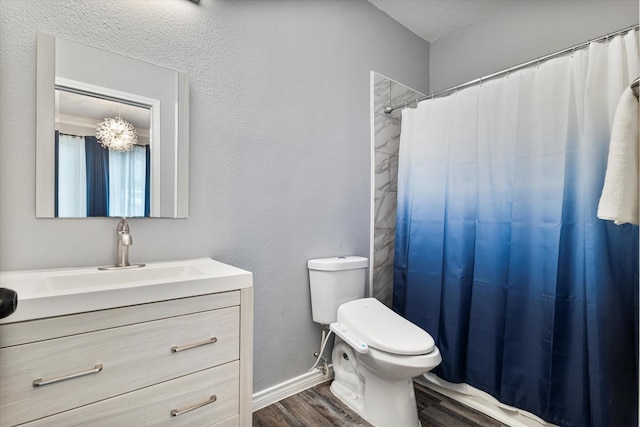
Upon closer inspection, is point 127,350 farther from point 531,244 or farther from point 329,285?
point 531,244

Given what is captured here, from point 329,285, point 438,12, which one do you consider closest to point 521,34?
point 438,12

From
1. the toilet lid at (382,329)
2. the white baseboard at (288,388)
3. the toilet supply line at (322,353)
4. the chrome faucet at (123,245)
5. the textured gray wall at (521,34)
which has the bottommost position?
the white baseboard at (288,388)

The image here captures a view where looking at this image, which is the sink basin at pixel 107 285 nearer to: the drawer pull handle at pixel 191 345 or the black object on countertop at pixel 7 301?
the drawer pull handle at pixel 191 345

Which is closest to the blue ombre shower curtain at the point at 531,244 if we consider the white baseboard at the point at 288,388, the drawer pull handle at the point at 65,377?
the white baseboard at the point at 288,388

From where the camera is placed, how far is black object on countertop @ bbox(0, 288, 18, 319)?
38 centimetres

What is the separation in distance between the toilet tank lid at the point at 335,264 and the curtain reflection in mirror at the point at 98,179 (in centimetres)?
89

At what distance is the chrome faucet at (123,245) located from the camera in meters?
1.17

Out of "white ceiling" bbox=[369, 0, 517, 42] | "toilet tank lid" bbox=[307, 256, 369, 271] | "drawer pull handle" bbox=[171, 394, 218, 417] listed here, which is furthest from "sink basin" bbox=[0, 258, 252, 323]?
"white ceiling" bbox=[369, 0, 517, 42]

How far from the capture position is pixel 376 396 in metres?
1.50

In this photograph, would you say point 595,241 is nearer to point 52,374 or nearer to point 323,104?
point 323,104

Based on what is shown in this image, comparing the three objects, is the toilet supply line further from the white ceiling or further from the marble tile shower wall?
the white ceiling

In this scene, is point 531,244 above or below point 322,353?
above

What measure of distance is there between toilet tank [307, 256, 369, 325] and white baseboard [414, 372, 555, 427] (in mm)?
751

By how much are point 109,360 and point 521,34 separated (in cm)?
281
